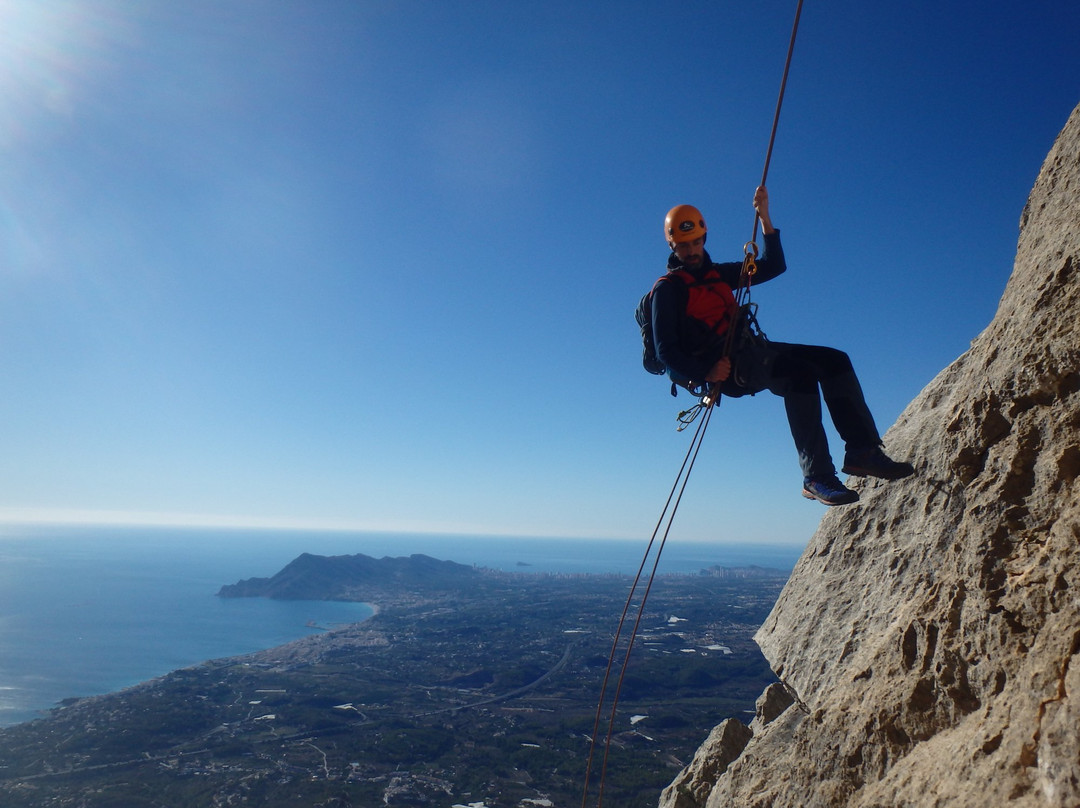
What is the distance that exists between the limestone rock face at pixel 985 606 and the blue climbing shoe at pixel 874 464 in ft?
1.25

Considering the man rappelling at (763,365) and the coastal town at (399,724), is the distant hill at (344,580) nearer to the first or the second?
the coastal town at (399,724)

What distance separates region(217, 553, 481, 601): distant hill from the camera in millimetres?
159500

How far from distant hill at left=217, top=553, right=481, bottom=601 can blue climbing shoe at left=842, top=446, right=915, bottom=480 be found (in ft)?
553

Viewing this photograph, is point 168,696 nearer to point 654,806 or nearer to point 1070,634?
point 654,806

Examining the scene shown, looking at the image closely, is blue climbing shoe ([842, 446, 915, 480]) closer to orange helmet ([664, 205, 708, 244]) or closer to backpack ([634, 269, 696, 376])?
backpack ([634, 269, 696, 376])

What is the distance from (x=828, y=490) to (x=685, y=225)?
236 cm

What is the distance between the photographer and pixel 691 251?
189 inches

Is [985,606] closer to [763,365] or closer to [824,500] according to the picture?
[824,500]

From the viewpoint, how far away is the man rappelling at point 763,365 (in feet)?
14.6

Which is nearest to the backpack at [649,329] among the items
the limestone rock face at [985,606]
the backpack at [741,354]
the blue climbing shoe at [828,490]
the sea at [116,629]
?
the backpack at [741,354]

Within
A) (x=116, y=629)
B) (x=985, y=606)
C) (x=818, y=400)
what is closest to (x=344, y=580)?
(x=116, y=629)

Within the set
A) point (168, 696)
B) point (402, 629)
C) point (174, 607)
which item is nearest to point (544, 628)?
point (402, 629)

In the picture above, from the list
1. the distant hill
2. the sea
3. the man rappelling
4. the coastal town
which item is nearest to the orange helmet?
the man rappelling

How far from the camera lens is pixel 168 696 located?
59.7m
